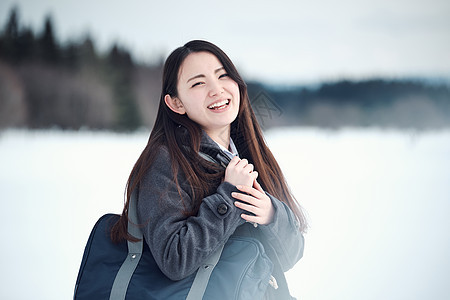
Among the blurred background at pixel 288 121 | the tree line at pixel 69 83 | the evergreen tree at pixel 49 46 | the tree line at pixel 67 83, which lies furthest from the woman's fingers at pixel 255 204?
the evergreen tree at pixel 49 46

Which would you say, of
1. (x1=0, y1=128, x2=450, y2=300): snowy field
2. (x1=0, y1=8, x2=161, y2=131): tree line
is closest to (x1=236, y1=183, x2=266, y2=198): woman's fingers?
(x1=0, y1=128, x2=450, y2=300): snowy field

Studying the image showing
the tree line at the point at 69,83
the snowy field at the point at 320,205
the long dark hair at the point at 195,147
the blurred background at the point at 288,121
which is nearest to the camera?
the long dark hair at the point at 195,147

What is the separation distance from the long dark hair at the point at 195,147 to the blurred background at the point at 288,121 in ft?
4.18

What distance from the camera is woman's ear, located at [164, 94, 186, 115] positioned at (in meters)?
1.11

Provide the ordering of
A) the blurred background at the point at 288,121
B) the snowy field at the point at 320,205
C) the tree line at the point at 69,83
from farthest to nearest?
1. the tree line at the point at 69,83
2. the blurred background at the point at 288,121
3. the snowy field at the point at 320,205

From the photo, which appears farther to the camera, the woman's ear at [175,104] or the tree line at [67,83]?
the tree line at [67,83]

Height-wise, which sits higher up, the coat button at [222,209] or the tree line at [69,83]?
the tree line at [69,83]

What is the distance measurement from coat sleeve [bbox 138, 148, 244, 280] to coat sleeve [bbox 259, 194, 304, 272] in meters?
0.08

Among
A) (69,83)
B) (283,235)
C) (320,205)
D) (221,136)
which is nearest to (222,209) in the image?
(283,235)

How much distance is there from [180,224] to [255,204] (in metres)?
0.16

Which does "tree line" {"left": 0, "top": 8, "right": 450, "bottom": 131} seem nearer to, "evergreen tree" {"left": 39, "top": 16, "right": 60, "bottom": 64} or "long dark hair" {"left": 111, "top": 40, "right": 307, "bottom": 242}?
"evergreen tree" {"left": 39, "top": 16, "right": 60, "bottom": 64}

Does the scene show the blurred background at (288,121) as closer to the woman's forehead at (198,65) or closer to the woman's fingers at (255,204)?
the woman's fingers at (255,204)

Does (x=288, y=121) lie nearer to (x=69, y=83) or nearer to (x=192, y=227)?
(x=192, y=227)

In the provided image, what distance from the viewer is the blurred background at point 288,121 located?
268cm
